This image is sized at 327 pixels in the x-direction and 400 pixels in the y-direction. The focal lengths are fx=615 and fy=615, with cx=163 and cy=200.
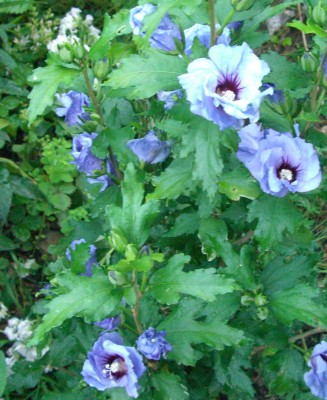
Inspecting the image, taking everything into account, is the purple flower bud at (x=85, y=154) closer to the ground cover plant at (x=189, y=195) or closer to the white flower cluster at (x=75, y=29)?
the ground cover plant at (x=189, y=195)

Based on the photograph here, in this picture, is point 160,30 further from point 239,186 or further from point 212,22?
point 239,186

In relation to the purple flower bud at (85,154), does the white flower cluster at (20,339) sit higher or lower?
lower

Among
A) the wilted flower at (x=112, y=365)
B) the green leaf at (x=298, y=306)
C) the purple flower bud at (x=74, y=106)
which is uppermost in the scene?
the purple flower bud at (x=74, y=106)

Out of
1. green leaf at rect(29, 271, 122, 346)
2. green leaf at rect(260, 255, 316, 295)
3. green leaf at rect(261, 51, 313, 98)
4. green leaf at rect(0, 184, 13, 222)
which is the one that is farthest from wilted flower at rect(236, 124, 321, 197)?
green leaf at rect(0, 184, 13, 222)

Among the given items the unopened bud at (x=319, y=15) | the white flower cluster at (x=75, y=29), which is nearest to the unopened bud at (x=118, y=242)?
the unopened bud at (x=319, y=15)

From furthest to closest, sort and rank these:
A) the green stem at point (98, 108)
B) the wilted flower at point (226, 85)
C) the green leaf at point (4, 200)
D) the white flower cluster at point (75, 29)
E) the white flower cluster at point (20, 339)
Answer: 1. the white flower cluster at point (75, 29)
2. the green leaf at point (4, 200)
3. the white flower cluster at point (20, 339)
4. the green stem at point (98, 108)
5. the wilted flower at point (226, 85)

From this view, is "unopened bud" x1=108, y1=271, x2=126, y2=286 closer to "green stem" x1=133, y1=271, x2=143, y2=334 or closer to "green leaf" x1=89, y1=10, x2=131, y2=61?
"green stem" x1=133, y1=271, x2=143, y2=334

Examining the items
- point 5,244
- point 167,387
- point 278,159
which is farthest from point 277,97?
point 5,244

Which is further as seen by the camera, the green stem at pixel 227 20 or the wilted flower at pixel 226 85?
the green stem at pixel 227 20
